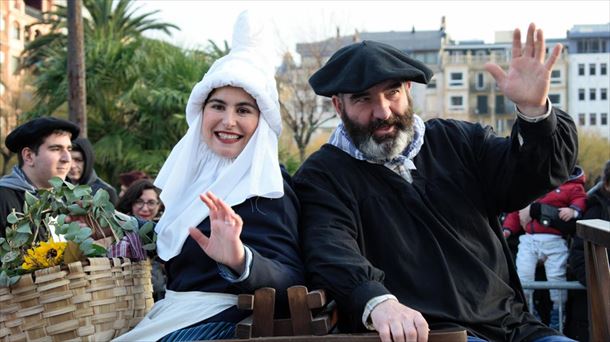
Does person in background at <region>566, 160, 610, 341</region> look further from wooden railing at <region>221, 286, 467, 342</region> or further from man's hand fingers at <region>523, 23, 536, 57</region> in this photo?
wooden railing at <region>221, 286, 467, 342</region>

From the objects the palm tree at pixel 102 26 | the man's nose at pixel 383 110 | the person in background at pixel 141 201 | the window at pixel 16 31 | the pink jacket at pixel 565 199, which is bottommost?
the pink jacket at pixel 565 199

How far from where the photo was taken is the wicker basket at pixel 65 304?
10.1 ft

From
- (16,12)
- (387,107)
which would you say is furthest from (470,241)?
(16,12)

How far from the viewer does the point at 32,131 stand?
5336 millimetres

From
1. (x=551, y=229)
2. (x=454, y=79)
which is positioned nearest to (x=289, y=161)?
(x=551, y=229)

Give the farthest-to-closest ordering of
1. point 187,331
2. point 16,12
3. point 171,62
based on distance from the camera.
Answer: point 16,12, point 171,62, point 187,331

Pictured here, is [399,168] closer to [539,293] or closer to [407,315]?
[407,315]

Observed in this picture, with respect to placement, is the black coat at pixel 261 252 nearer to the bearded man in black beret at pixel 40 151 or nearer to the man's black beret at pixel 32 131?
the bearded man in black beret at pixel 40 151

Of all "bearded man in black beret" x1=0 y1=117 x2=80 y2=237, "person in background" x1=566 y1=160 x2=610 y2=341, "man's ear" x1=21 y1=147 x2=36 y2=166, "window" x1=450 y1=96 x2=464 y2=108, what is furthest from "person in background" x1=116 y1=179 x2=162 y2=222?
"window" x1=450 y1=96 x2=464 y2=108

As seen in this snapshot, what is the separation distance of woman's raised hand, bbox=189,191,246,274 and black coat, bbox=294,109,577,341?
351 millimetres

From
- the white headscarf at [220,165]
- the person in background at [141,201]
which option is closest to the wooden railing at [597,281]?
the white headscarf at [220,165]

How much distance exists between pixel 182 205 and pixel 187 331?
0.57 meters

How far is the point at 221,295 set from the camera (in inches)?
125

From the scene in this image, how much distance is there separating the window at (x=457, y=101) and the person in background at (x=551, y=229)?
7459 cm
